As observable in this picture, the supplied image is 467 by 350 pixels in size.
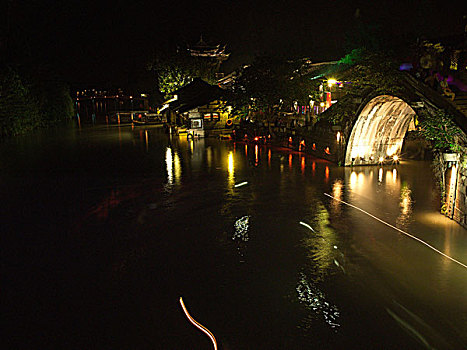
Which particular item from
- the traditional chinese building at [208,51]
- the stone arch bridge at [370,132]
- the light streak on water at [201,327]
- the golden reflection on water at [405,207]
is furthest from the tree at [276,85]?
the traditional chinese building at [208,51]

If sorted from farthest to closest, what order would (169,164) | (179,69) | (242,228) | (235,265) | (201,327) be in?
(179,69) < (169,164) < (242,228) < (235,265) < (201,327)

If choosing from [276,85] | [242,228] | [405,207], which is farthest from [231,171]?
[276,85]

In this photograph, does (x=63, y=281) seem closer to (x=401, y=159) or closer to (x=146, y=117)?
(x=401, y=159)

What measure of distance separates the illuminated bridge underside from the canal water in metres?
2.59

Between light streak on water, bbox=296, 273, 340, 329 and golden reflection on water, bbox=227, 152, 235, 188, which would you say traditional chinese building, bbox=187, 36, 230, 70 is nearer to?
golden reflection on water, bbox=227, 152, 235, 188

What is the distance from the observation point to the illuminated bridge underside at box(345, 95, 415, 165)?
15.9 m

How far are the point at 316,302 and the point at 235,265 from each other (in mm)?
1937

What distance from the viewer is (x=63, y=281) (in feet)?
23.0

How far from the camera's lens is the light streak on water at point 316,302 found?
5617mm

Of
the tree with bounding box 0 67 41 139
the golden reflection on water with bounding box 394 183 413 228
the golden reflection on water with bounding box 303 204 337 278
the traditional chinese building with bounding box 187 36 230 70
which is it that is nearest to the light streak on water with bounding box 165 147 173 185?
the golden reflection on water with bounding box 303 204 337 278

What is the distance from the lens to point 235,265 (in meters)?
7.50

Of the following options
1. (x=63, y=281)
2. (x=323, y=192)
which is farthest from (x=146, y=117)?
(x=63, y=281)

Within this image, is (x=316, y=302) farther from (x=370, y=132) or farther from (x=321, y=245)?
(x=370, y=132)

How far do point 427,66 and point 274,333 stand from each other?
28.3ft
